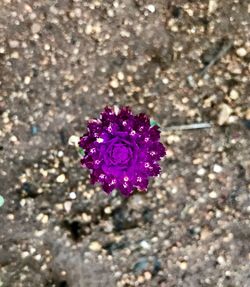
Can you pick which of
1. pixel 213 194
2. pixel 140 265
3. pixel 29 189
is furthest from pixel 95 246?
pixel 213 194

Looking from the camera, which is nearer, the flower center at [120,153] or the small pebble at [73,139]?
the flower center at [120,153]

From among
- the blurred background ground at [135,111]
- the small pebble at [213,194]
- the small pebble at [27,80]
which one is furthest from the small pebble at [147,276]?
the small pebble at [27,80]

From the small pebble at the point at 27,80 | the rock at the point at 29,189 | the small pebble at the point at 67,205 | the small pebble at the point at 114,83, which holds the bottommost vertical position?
the small pebble at the point at 67,205

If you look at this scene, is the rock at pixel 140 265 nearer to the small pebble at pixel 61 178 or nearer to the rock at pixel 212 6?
the small pebble at pixel 61 178

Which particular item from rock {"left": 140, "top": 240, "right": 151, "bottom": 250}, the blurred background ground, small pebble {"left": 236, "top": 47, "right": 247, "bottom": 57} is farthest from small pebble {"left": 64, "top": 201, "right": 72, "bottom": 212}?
small pebble {"left": 236, "top": 47, "right": 247, "bottom": 57}

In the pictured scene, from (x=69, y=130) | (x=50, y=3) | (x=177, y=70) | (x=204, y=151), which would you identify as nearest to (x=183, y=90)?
(x=177, y=70)
